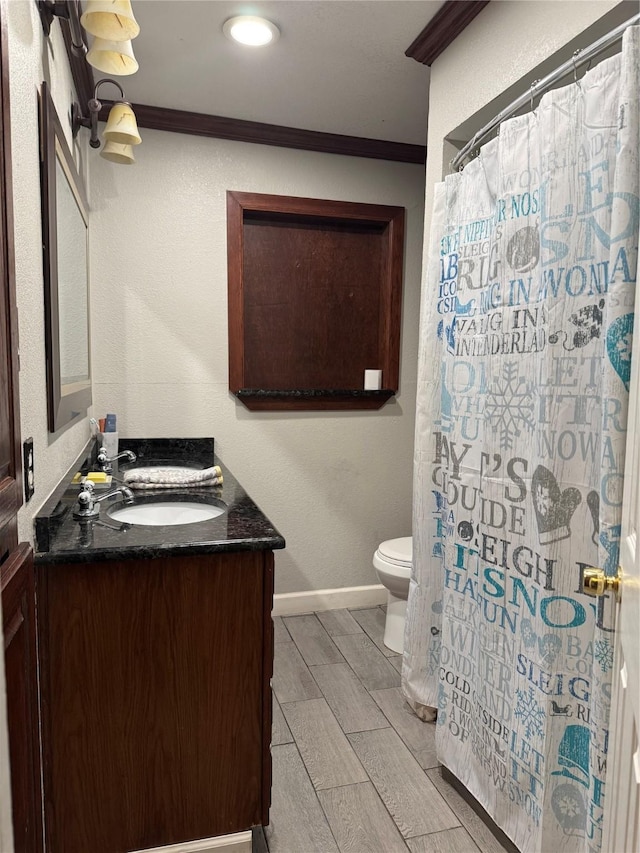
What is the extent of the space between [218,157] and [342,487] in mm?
1835

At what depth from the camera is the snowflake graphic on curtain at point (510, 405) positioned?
1.52 meters

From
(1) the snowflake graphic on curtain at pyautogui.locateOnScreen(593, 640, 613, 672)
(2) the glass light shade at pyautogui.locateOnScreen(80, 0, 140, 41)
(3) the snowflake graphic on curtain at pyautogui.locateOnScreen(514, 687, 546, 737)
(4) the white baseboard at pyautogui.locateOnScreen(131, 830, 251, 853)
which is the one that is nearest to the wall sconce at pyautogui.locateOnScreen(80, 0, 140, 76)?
(2) the glass light shade at pyautogui.locateOnScreen(80, 0, 140, 41)

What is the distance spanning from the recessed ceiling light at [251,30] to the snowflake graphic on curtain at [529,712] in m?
2.26

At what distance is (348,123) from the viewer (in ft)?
9.18

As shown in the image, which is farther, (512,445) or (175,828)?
(512,445)

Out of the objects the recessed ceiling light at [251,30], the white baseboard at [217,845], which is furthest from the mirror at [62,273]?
the white baseboard at [217,845]

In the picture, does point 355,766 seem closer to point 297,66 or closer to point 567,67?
point 567,67

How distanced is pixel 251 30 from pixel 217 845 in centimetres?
256

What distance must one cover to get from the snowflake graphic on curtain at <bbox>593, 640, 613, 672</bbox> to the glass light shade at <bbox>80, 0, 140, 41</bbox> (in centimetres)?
187

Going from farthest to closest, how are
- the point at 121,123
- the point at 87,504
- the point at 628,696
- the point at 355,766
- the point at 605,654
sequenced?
the point at 121,123
the point at 355,766
the point at 87,504
the point at 605,654
the point at 628,696

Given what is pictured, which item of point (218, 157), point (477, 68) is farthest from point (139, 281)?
point (477, 68)

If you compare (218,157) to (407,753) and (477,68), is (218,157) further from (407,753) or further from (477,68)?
(407,753)

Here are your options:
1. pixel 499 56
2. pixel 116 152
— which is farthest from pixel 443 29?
pixel 116 152

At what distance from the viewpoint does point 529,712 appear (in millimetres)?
1458
